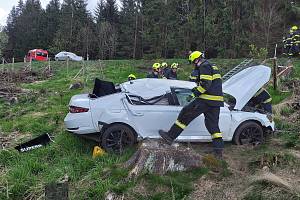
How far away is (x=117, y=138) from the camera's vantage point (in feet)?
25.1

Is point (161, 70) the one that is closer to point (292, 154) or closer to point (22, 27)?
point (292, 154)

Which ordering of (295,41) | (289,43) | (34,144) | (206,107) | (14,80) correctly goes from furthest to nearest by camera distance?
(14,80), (289,43), (295,41), (34,144), (206,107)

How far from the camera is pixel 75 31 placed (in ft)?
176

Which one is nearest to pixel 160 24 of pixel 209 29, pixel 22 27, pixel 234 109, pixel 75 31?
pixel 209 29

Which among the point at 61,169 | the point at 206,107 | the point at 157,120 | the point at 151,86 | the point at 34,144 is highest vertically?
the point at 151,86

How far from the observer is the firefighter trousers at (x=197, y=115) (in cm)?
713

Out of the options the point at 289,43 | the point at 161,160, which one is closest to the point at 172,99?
the point at 161,160

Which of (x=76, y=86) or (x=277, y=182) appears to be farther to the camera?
(x=76, y=86)

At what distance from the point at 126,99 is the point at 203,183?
7.97 ft

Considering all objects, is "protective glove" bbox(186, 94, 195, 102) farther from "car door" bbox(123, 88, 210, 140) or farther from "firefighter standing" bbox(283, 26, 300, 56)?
"firefighter standing" bbox(283, 26, 300, 56)

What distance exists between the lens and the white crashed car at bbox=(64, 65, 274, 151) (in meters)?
7.61

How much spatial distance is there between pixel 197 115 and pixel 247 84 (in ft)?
4.89

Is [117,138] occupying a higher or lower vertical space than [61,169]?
higher

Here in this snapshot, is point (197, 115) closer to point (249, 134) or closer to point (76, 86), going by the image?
point (249, 134)
